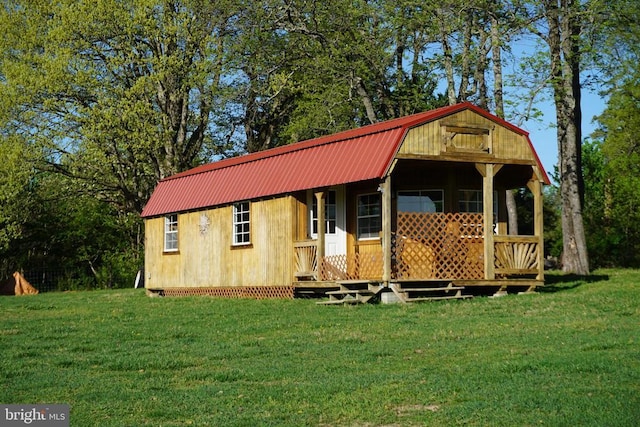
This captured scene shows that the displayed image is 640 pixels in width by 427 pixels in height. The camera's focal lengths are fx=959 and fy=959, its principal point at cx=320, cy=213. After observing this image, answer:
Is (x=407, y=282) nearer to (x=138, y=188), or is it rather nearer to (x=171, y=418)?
(x=171, y=418)

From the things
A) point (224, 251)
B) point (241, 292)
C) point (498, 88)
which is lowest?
point (241, 292)

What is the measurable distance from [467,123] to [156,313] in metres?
7.69

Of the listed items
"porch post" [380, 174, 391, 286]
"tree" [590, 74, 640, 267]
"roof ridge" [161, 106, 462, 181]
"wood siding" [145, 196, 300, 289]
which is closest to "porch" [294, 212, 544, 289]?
"porch post" [380, 174, 391, 286]

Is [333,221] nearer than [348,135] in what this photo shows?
No

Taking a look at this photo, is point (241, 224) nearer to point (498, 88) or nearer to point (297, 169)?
point (297, 169)

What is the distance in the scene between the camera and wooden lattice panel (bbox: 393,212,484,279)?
20.1m

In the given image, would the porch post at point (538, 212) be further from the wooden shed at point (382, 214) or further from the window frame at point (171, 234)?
the window frame at point (171, 234)

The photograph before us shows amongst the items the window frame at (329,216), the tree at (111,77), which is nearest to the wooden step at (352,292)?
the window frame at (329,216)

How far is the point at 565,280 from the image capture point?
2455 centimetres

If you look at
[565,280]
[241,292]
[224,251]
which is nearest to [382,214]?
[241,292]

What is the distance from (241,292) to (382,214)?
6.19 m

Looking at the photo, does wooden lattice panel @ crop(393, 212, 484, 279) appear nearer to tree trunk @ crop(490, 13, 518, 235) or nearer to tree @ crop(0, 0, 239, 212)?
tree trunk @ crop(490, 13, 518, 235)

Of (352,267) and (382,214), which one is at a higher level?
(382,214)

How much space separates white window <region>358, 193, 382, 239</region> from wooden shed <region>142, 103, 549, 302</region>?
38 millimetres
